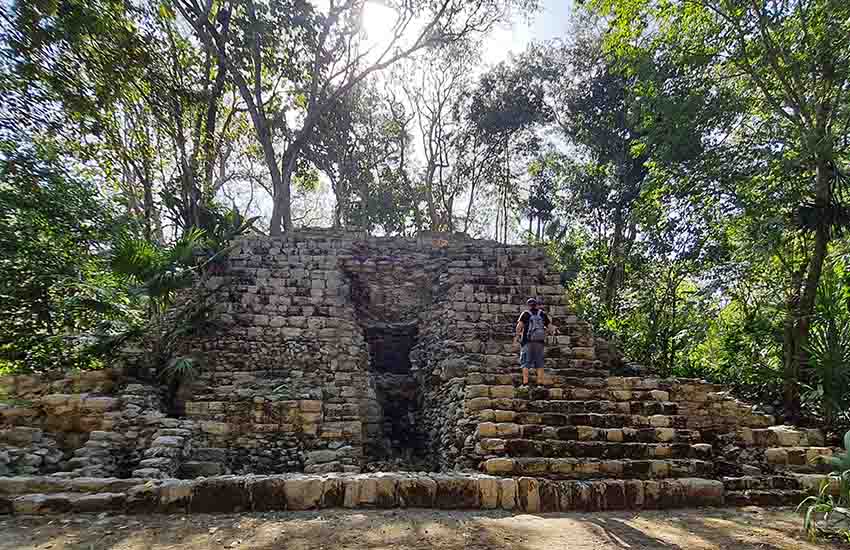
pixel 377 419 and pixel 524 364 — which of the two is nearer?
pixel 524 364

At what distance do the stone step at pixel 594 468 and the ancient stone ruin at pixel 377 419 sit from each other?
16mm

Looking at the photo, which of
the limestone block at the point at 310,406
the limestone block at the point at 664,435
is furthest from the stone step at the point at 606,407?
the limestone block at the point at 310,406

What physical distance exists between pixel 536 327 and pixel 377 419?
9.29ft

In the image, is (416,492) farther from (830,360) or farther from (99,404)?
(830,360)

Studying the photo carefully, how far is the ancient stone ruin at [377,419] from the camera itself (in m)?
3.72

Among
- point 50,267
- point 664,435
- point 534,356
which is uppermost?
point 50,267

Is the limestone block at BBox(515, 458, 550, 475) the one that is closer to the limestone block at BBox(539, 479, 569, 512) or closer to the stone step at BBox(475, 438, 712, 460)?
the stone step at BBox(475, 438, 712, 460)

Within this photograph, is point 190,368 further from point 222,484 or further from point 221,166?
point 221,166

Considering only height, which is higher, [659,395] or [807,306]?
[807,306]

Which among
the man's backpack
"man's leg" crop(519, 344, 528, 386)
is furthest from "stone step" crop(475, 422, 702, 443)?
the man's backpack

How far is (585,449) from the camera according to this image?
15.3ft

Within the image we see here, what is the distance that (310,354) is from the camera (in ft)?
23.6

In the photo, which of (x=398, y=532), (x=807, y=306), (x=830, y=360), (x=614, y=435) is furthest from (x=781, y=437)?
(x=398, y=532)

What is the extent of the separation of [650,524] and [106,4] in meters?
8.40
